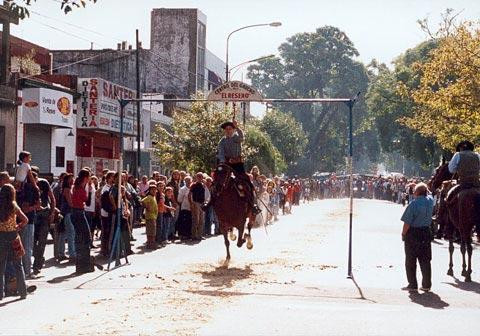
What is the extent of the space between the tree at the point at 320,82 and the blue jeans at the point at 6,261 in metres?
78.0

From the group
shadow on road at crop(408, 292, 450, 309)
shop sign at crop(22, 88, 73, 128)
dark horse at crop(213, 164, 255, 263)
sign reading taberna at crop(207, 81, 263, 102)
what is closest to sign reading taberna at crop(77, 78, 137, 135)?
shop sign at crop(22, 88, 73, 128)

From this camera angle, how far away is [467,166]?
1401 cm

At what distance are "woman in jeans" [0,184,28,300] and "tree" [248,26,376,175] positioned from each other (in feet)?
256

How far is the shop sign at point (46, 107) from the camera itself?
33469mm

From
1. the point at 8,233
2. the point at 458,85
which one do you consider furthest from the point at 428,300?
the point at 458,85

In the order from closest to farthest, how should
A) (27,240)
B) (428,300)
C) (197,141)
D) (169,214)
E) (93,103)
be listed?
(428,300) → (27,240) → (169,214) → (197,141) → (93,103)

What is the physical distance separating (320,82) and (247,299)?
8243 cm

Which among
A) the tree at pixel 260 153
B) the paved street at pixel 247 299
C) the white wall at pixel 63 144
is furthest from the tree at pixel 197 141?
the paved street at pixel 247 299

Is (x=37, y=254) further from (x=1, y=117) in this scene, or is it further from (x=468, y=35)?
(x=468, y=35)

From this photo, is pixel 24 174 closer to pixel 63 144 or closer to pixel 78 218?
pixel 78 218

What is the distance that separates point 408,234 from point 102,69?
5113 cm

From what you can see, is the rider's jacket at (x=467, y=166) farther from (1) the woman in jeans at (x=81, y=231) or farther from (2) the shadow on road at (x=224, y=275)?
(1) the woman in jeans at (x=81, y=231)

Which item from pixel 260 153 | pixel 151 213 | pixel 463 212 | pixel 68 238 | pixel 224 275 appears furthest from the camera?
pixel 260 153

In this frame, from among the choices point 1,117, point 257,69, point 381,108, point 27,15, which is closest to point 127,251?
point 27,15
